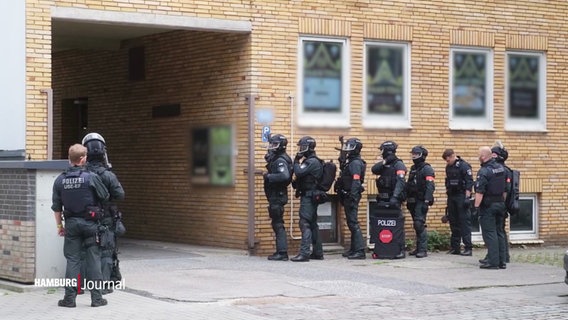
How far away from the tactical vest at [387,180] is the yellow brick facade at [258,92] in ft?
3.67

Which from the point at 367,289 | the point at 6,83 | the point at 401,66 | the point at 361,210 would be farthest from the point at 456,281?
the point at 6,83

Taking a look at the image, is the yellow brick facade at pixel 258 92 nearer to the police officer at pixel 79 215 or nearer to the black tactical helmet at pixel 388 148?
the black tactical helmet at pixel 388 148

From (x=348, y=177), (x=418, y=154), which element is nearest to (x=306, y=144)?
(x=348, y=177)

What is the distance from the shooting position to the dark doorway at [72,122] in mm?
22266

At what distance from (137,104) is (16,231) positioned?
7.11 m

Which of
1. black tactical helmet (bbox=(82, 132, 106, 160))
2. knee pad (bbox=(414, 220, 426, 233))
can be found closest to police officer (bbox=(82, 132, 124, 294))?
black tactical helmet (bbox=(82, 132, 106, 160))

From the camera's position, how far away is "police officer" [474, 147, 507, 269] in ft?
51.8

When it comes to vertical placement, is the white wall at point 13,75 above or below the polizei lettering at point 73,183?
above

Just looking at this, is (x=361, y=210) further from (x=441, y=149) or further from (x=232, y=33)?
(x=232, y=33)

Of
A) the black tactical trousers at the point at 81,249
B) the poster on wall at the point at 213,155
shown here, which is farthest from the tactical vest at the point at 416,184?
the black tactical trousers at the point at 81,249

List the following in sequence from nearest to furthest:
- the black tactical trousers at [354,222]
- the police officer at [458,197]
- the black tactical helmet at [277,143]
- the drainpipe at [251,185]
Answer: the black tactical helmet at [277,143] → the black tactical trousers at [354,222] → the drainpipe at [251,185] → the police officer at [458,197]

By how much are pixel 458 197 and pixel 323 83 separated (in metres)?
3.02

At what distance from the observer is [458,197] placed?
17797mm

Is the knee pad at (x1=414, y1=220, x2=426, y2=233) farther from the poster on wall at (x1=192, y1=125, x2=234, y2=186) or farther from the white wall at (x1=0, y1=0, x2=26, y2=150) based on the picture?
the white wall at (x1=0, y1=0, x2=26, y2=150)
